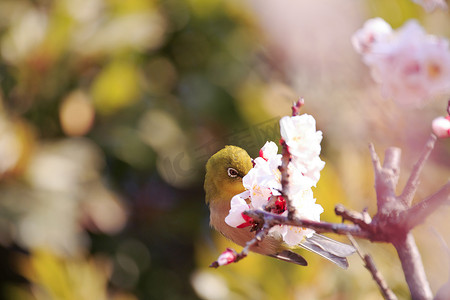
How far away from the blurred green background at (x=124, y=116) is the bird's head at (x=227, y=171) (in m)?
1.02

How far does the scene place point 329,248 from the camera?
50cm

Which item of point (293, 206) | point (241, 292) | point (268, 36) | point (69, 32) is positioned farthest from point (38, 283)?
point (293, 206)

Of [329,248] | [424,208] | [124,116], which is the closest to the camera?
[424,208]

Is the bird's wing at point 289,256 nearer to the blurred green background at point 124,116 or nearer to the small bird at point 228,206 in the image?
the small bird at point 228,206

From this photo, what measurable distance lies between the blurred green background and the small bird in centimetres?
100

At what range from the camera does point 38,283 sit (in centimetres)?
174

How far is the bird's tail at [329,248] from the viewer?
0.49 meters

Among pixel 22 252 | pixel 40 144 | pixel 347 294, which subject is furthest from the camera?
pixel 22 252

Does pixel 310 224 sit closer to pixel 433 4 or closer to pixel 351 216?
pixel 351 216

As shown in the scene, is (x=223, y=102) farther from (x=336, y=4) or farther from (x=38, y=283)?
(x=38, y=283)

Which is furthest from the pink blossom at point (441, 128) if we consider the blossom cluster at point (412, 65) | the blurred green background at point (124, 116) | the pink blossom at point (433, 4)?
the blurred green background at point (124, 116)

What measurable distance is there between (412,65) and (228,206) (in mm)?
210

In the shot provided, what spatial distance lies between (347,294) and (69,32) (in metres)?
1.39

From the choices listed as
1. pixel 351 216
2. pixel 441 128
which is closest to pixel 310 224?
pixel 351 216
